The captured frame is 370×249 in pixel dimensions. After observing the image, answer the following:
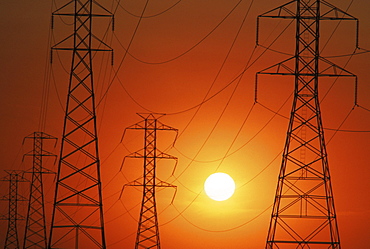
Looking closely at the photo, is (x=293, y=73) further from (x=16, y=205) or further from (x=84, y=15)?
(x=16, y=205)

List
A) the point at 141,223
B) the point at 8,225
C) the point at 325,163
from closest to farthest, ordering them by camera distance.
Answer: the point at 325,163 → the point at 141,223 → the point at 8,225

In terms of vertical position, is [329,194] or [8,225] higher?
[8,225]

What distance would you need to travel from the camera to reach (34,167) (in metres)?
65.4

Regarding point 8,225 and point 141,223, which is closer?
point 141,223

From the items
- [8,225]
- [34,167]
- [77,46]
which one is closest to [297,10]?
[77,46]

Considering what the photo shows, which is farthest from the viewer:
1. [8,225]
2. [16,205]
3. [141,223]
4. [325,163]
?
[8,225]

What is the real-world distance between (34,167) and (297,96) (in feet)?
84.8

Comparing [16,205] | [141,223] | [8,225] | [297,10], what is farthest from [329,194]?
[8,225]

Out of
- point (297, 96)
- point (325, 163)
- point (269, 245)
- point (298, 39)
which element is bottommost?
point (269, 245)

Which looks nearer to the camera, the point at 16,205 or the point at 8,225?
the point at 16,205

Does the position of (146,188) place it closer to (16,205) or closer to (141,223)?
(141,223)

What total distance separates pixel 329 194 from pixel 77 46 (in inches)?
492

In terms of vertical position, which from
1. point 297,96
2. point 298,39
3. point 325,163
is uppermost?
point 298,39

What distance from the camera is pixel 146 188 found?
64312 millimetres
